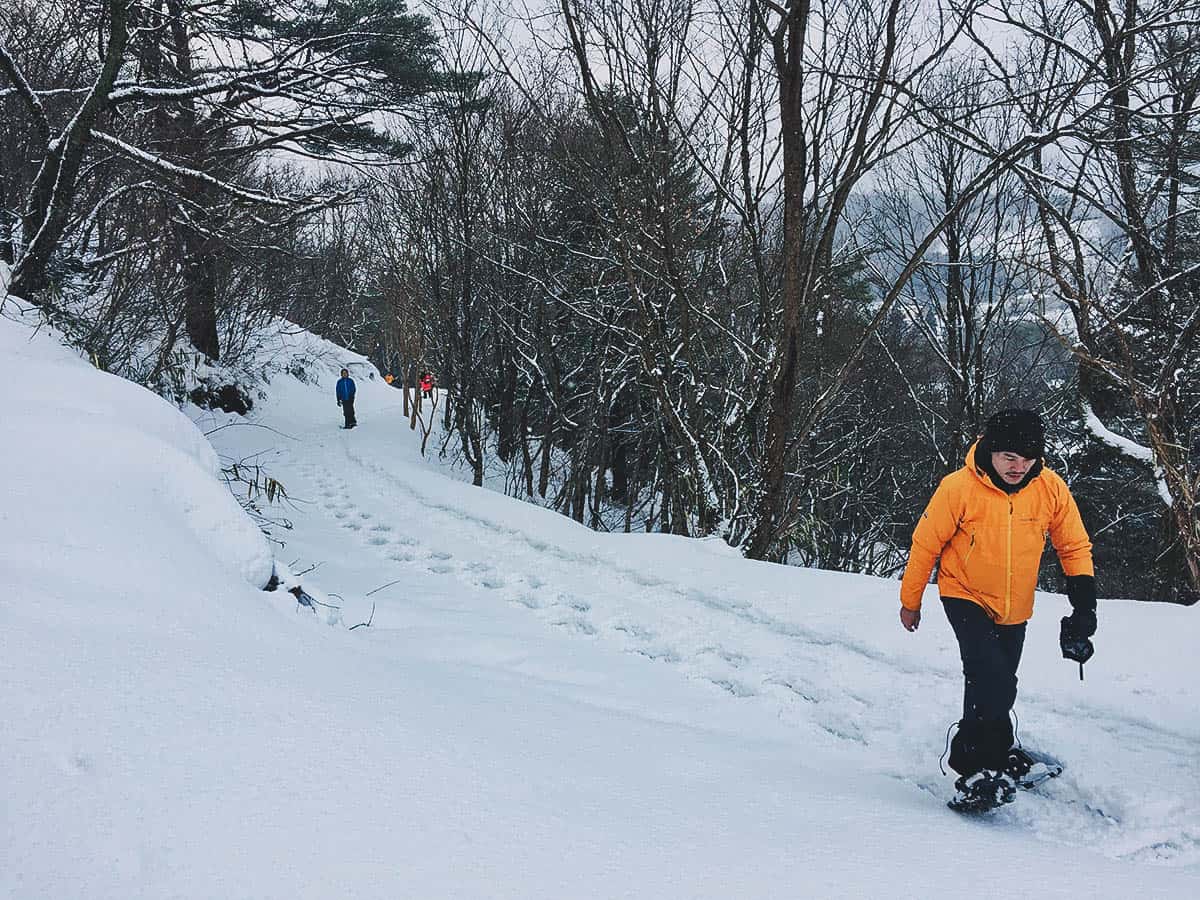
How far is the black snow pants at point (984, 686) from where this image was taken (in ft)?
9.25

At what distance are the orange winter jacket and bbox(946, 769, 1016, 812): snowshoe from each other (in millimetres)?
587

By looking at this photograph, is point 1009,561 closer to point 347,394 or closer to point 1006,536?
point 1006,536

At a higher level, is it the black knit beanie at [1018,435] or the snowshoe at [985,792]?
the black knit beanie at [1018,435]

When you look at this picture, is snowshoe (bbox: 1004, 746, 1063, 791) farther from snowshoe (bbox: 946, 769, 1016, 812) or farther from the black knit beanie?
the black knit beanie

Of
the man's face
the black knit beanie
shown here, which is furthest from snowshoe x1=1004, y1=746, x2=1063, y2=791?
the black knit beanie

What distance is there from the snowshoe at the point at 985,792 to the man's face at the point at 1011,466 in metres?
1.13

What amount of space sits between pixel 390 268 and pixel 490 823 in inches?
671

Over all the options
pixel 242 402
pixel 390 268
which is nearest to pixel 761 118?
pixel 390 268

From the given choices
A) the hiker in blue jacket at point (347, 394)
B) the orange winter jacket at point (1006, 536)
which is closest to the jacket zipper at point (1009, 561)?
the orange winter jacket at point (1006, 536)

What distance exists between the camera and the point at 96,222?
8.59m

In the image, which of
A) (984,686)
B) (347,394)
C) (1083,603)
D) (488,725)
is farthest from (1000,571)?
(347,394)

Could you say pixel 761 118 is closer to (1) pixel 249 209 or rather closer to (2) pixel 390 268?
(1) pixel 249 209

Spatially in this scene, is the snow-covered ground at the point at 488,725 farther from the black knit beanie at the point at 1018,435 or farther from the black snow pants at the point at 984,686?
the black knit beanie at the point at 1018,435

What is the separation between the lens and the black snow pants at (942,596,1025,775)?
2.82 meters
